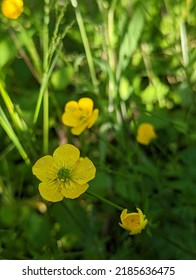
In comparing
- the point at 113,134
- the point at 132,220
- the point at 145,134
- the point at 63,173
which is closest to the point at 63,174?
the point at 63,173

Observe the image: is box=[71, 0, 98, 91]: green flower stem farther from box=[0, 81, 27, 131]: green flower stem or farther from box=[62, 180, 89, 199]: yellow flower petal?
box=[62, 180, 89, 199]: yellow flower petal

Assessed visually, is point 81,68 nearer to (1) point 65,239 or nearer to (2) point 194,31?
(2) point 194,31

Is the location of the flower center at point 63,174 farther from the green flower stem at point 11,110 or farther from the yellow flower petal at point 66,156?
the green flower stem at point 11,110

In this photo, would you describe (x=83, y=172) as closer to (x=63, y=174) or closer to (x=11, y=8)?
(x=63, y=174)

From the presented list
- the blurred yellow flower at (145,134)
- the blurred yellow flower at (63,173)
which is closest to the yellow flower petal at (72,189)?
the blurred yellow flower at (63,173)

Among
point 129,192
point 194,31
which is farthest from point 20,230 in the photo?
point 194,31

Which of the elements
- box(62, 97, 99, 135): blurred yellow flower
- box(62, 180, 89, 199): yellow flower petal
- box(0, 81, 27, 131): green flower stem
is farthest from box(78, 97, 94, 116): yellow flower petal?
box(62, 180, 89, 199): yellow flower petal
